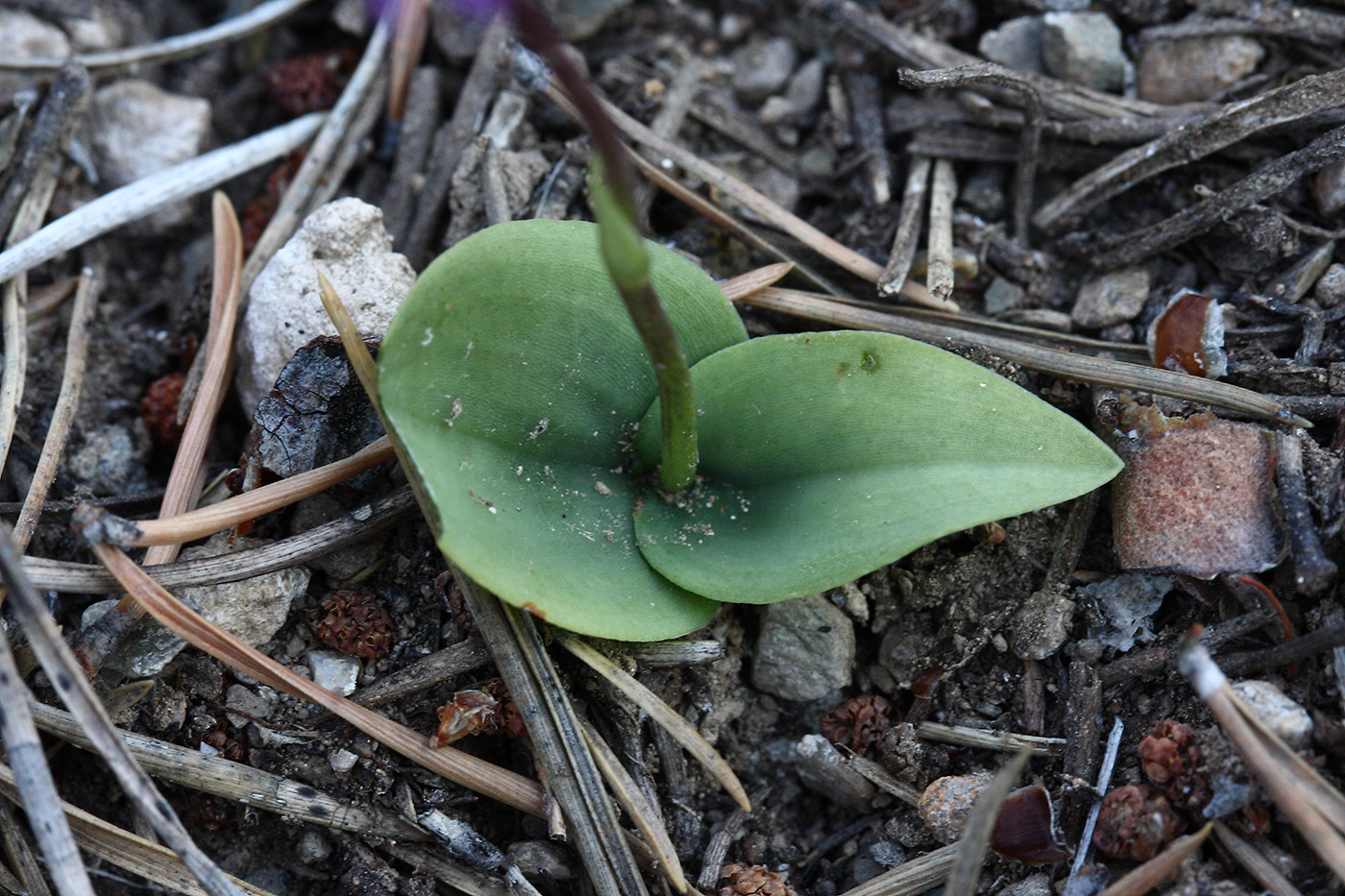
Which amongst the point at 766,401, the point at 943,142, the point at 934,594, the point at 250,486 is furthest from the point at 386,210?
the point at 934,594

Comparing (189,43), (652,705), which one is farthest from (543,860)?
(189,43)

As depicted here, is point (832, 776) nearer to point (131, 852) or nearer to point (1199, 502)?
point (1199, 502)

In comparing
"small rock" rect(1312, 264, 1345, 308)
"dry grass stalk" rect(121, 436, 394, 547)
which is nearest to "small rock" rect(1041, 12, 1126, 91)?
"small rock" rect(1312, 264, 1345, 308)

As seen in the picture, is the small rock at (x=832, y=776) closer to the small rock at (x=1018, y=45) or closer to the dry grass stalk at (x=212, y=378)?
the dry grass stalk at (x=212, y=378)

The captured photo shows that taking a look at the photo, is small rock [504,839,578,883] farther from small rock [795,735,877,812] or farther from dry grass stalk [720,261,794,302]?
dry grass stalk [720,261,794,302]

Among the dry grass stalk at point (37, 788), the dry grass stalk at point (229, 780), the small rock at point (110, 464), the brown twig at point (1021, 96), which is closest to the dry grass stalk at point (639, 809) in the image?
the dry grass stalk at point (229, 780)

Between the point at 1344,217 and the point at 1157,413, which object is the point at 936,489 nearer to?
the point at 1157,413
